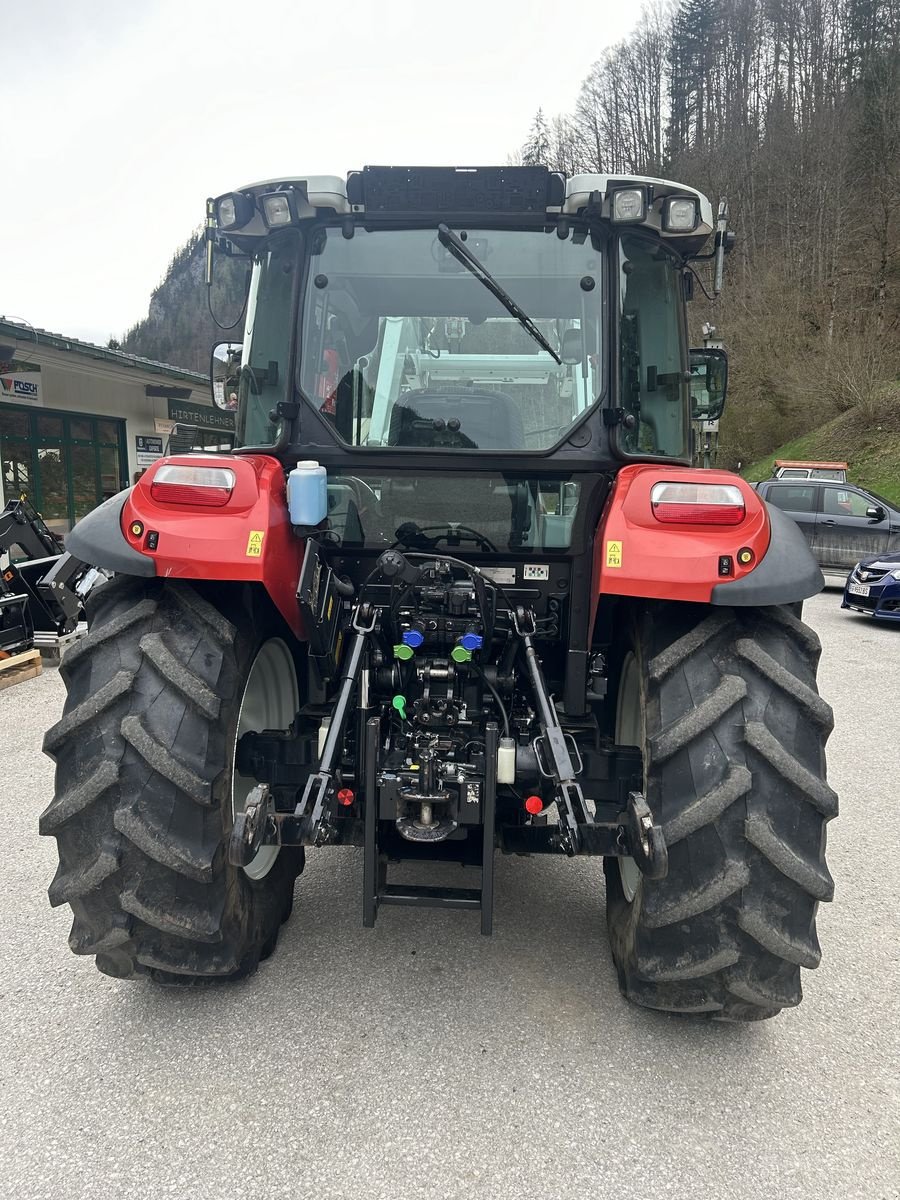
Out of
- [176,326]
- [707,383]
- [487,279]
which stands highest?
[176,326]

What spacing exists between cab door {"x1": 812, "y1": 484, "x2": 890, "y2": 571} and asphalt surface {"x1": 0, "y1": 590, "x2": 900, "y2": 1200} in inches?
428

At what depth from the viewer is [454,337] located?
2840mm

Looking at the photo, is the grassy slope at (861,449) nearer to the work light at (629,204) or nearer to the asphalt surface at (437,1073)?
the work light at (629,204)

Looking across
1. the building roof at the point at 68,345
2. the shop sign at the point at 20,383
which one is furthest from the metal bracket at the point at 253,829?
the shop sign at the point at 20,383

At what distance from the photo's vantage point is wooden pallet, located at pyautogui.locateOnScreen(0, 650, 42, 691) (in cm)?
684

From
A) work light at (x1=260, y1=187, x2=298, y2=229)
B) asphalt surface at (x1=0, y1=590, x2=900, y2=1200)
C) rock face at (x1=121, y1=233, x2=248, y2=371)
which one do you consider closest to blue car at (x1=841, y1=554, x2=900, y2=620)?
asphalt surface at (x1=0, y1=590, x2=900, y2=1200)

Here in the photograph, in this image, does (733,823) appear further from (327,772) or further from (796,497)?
(796,497)

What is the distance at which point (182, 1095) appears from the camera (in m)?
2.18

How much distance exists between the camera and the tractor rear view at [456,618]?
87.7 inches

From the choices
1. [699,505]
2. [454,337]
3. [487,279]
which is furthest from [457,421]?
[699,505]

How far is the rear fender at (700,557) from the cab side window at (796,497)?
1196cm

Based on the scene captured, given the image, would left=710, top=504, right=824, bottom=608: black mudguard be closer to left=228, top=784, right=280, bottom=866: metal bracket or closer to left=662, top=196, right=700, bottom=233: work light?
left=662, top=196, right=700, bottom=233: work light

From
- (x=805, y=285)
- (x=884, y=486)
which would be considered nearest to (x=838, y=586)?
A: (x=884, y=486)

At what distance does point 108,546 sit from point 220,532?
33 cm
